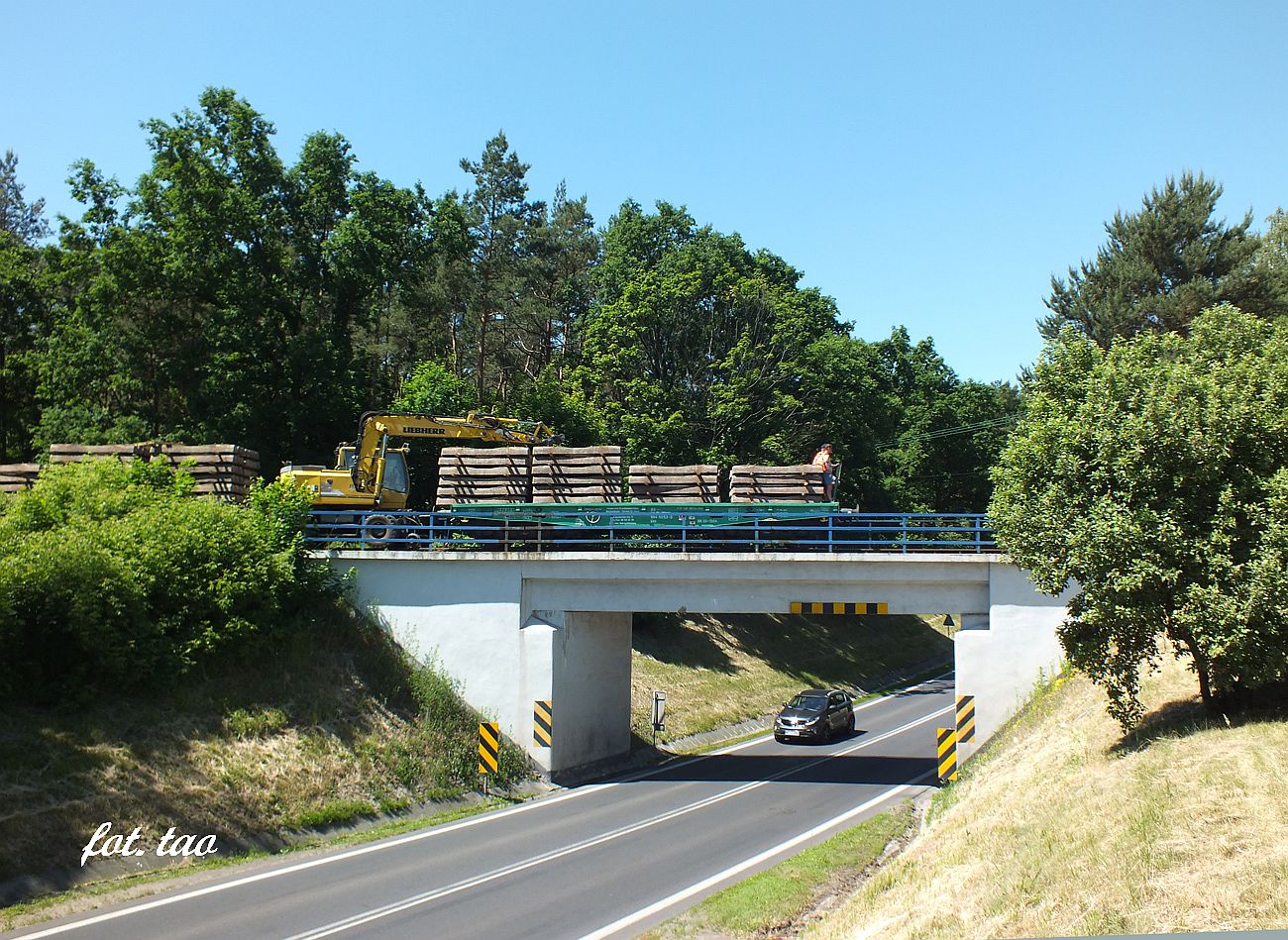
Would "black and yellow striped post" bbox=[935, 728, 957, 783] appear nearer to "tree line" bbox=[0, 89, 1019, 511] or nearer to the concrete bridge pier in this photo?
the concrete bridge pier

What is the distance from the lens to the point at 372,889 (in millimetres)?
14320

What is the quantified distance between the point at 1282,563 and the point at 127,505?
20724mm

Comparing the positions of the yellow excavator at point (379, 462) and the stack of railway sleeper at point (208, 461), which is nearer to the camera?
the stack of railway sleeper at point (208, 461)

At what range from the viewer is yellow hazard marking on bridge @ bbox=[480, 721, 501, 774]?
70.4 ft

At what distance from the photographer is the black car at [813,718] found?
30.8 metres

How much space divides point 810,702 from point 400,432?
14862 mm

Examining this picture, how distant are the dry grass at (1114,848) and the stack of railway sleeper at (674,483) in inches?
434

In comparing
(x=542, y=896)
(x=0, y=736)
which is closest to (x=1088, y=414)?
(x=542, y=896)

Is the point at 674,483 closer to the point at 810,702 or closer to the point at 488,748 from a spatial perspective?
the point at 488,748

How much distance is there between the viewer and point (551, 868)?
51.0 feet

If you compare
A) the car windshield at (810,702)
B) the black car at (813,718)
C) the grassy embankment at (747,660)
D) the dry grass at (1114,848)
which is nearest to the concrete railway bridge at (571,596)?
the dry grass at (1114,848)

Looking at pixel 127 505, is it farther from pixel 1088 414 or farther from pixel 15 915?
pixel 1088 414

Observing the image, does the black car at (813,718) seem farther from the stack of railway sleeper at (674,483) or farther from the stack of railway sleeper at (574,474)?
the stack of railway sleeper at (574,474)

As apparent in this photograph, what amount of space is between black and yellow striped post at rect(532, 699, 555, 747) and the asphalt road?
51.6 inches
